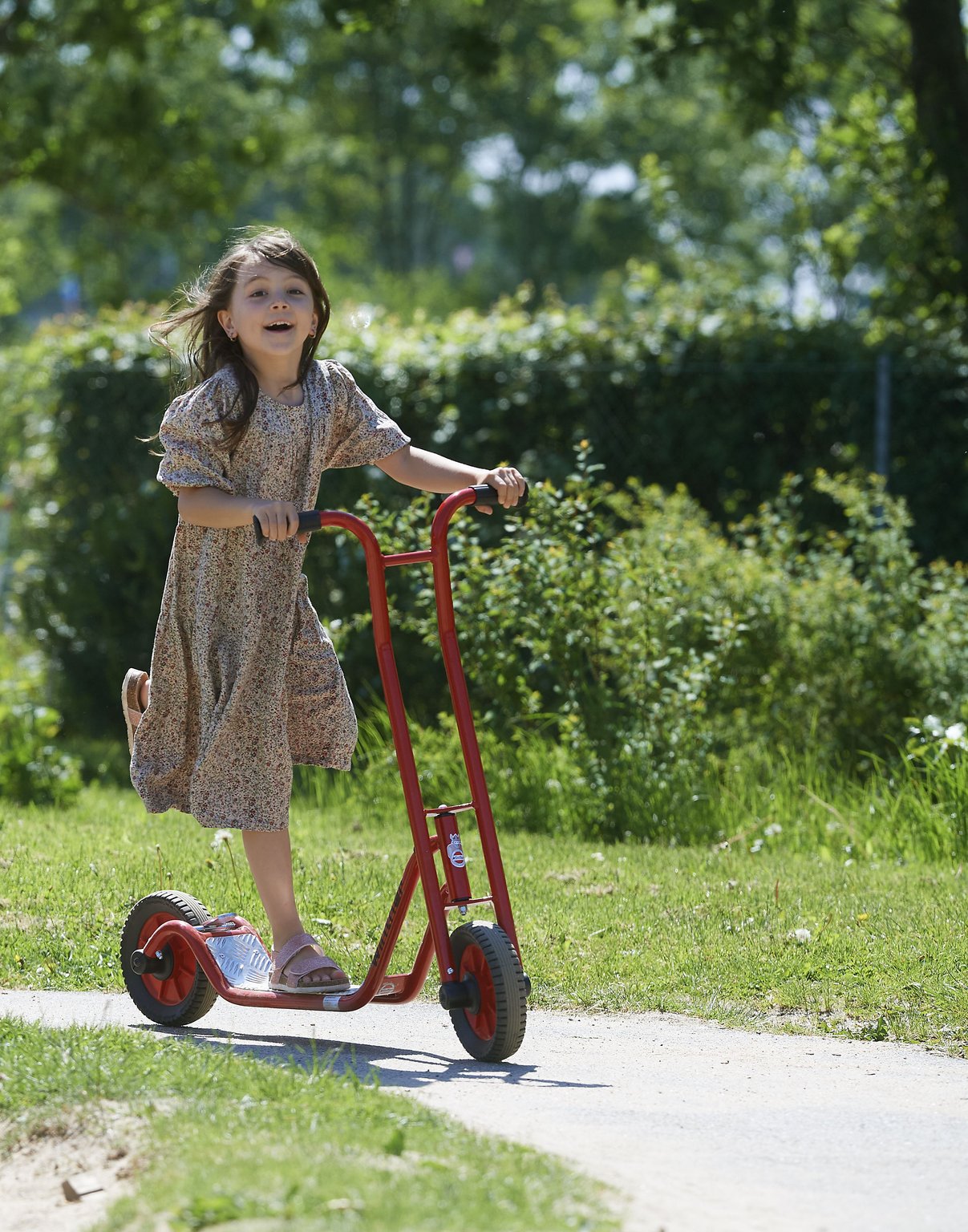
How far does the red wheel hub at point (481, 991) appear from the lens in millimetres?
3648

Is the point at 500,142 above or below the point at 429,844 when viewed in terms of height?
above

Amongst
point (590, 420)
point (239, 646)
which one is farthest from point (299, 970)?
point (590, 420)

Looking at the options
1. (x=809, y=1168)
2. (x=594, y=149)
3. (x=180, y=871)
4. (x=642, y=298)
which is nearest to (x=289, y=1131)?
(x=809, y=1168)

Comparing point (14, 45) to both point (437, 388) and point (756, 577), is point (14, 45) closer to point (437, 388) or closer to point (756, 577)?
point (437, 388)

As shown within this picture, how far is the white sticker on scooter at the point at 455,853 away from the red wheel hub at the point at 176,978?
2.69 ft

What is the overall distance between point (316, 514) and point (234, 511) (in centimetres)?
28

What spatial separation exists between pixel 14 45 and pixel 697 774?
442 inches

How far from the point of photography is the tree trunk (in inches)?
399

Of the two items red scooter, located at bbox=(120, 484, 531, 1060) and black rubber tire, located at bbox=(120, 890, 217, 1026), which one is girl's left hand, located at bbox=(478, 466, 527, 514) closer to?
red scooter, located at bbox=(120, 484, 531, 1060)

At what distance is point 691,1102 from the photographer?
347 centimetres

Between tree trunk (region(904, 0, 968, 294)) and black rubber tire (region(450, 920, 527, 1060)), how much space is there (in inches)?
307

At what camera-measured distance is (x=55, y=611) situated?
9.91 meters

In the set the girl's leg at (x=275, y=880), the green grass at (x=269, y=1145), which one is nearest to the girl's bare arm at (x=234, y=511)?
the girl's leg at (x=275, y=880)

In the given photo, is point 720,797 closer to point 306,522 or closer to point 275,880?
point 275,880
